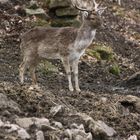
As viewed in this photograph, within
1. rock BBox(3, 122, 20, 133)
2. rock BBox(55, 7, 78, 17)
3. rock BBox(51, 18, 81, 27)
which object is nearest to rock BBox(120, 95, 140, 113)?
rock BBox(3, 122, 20, 133)

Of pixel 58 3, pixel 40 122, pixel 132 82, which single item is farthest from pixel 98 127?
pixel 58 3

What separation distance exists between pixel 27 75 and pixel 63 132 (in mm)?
8345

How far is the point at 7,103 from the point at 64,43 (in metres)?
4.45

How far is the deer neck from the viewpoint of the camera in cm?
1565

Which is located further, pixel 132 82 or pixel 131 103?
pixel 132 82

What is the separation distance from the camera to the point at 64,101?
42.8 feet

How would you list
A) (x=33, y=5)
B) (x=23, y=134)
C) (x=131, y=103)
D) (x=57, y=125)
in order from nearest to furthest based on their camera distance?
(x=23, y=134) < (x=57, y=125) < (x=131, y=103) < (x=33, y=5)

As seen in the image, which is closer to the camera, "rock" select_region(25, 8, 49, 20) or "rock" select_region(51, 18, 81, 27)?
"rock" select_region(51, 18, 81, 27)

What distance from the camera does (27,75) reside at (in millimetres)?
18922

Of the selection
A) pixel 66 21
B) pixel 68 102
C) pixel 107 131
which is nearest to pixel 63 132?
pixel 107 131

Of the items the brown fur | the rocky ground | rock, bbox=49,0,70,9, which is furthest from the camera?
rock, bbox=49,0,70,9

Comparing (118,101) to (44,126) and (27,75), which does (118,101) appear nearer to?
(44,126)

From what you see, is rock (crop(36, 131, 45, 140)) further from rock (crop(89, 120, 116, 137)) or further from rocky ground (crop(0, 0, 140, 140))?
rock (crop(89, 120, 116, 137))

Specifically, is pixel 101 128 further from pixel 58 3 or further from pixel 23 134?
pixel 58 3
